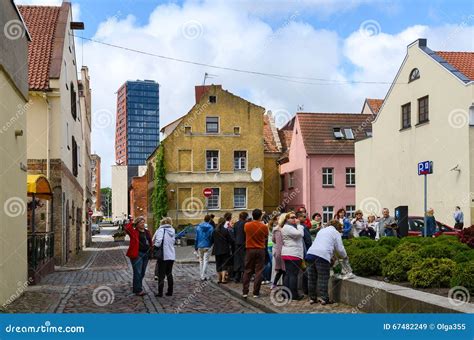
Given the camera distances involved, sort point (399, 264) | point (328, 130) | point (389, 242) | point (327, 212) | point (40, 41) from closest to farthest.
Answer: point (399, 264) → point (389, 242) → point (40, 41) → point (327, 212) → point (328, 130)

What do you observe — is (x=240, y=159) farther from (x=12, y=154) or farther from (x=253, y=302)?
(x=253, y=302)

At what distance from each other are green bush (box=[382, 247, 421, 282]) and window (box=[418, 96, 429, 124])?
2101 centimetres

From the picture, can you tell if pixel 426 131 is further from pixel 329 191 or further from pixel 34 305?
pixel 34 305

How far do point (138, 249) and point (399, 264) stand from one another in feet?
19.5

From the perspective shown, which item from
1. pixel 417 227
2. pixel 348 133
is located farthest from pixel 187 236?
pixel 417 227

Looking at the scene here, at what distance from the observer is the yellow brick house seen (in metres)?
47.1

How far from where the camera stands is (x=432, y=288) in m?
10.7

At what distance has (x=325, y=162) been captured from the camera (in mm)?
48219

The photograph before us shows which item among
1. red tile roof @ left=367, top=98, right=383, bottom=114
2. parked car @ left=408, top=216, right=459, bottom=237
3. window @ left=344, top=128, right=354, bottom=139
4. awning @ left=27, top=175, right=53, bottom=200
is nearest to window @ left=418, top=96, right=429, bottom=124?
parked car @ left=408, top=216, right=459, bottom=237

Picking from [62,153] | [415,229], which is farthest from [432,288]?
[62,153]

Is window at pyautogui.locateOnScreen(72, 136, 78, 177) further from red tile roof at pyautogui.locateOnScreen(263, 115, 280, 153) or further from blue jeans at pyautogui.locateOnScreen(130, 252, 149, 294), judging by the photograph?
red tile roof at pyautogui.locateOnScreen(263, 115, 280, 153)

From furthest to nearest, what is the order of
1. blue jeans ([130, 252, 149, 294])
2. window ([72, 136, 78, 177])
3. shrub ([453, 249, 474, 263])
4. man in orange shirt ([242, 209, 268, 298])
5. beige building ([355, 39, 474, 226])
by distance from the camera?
1. window ([72, 136, 78, 177])
2. beige building ([355, 39, 474, 226])
3. blue jeans ([130, 252, 149, 294])
4. man in orange shirt ([242, 209, 268, 298])
5. shrub ([453, 249, 474, 263])

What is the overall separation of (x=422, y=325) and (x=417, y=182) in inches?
976

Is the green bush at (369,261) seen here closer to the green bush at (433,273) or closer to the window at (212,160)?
the green bush at (433,273)
